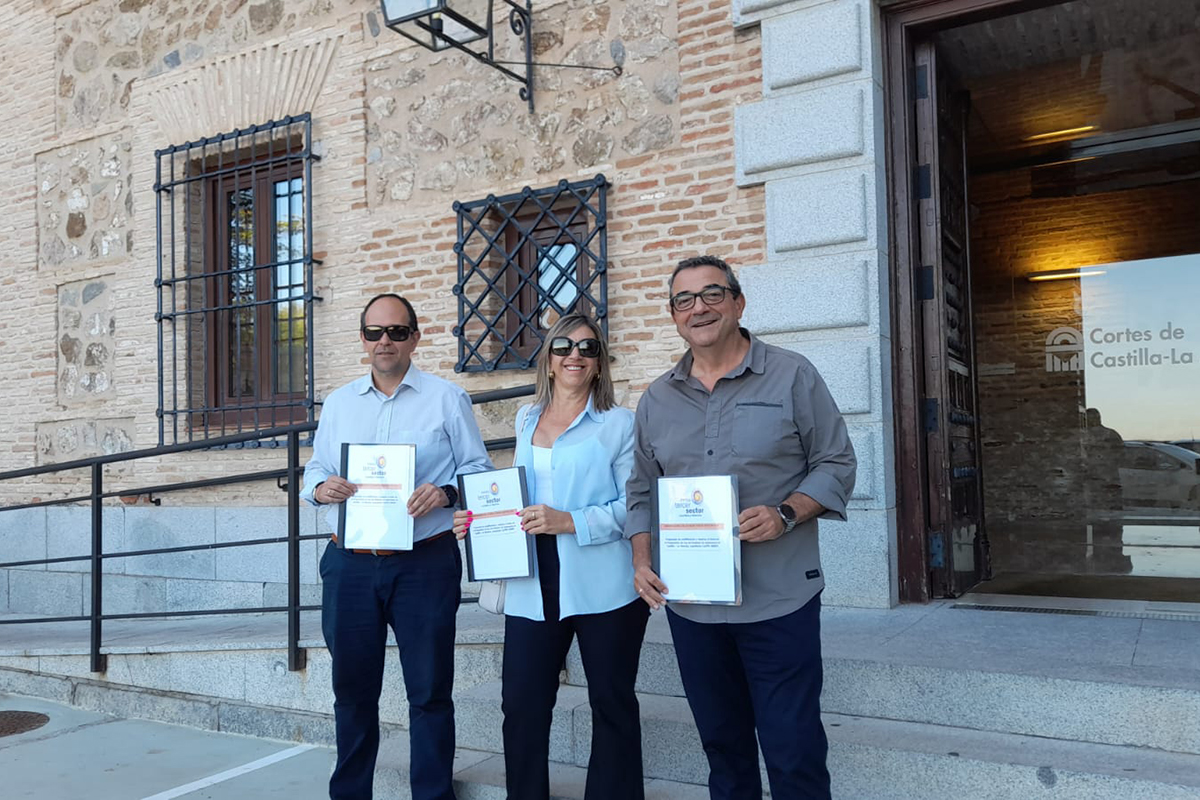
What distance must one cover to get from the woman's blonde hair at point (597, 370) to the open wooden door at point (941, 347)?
8.97 feet

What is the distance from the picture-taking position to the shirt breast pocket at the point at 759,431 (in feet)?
8.50

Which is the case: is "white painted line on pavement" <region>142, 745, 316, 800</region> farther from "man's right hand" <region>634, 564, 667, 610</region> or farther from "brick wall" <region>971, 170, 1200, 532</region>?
"brick wall" <region>971, 170, 1200, 532</region>

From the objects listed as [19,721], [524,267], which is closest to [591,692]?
[524,267]

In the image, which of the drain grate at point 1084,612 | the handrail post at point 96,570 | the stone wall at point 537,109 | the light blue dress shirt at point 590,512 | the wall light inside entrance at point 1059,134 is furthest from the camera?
the wall light inside entrance at point 1059,134

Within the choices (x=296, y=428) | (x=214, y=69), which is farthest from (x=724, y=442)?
(x=214, y=69)

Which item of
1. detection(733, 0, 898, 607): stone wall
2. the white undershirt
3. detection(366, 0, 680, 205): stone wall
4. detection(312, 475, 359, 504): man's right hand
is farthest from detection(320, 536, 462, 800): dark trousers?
detection(366, 0, 680, 205): stone wall

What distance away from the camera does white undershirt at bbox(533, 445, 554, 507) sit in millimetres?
3023

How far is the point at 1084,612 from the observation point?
476 cm

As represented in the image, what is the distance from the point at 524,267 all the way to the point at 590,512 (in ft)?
12.4

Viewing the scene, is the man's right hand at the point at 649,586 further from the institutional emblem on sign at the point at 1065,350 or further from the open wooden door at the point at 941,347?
the institutional emblem on sign at the point at 1065,350

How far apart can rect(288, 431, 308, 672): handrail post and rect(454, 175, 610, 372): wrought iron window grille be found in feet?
5.51

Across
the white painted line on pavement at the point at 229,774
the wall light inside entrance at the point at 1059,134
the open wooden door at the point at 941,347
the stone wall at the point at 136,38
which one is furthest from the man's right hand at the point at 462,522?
the wall light inside entrance at the point at 1059,134

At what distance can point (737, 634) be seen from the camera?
2615 millimetres

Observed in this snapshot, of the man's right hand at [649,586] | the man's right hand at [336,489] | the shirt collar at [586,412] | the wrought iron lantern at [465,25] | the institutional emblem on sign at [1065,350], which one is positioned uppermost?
the wrought iron lantern at [465,25]
